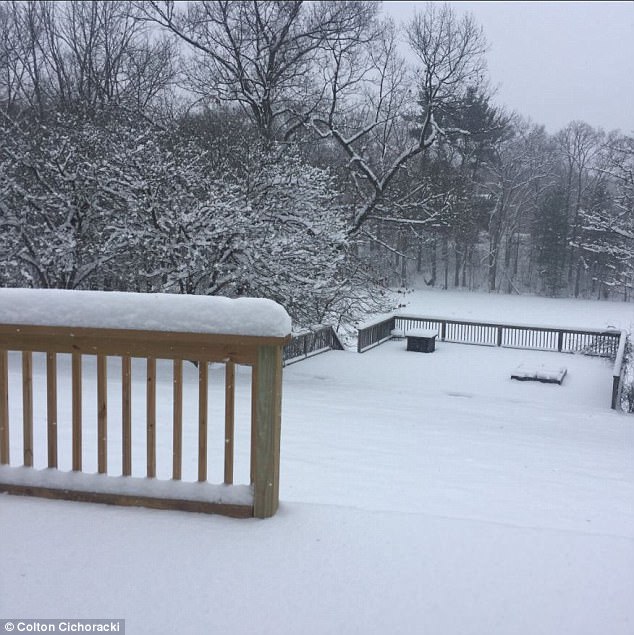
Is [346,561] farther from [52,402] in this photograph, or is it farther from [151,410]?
[52,402]

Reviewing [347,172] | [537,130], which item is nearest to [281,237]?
[347,172]

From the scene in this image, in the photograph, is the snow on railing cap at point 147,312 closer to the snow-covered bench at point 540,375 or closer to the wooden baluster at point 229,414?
the wooden baluster at point 229,414

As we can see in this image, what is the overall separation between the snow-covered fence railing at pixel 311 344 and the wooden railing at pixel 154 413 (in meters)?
12.2

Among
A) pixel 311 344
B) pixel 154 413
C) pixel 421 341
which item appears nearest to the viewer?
pixel 154 413

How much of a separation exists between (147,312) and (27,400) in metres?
0.86

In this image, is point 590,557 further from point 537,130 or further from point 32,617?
point 537,130

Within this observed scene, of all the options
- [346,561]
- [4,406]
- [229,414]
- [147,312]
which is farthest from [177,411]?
[346,561]

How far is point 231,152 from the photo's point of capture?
45.1ft

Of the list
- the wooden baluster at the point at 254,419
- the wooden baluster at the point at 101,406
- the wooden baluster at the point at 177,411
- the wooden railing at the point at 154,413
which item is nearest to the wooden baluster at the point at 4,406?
the wooden railing at the point at 154,413

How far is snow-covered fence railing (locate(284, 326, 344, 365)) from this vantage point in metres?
17.0

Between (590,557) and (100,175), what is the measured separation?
12.0 m

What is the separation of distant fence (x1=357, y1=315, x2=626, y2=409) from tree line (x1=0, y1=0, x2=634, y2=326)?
1825 mm

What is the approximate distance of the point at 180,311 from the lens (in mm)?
3240

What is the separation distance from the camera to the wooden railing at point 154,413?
3.24 m
